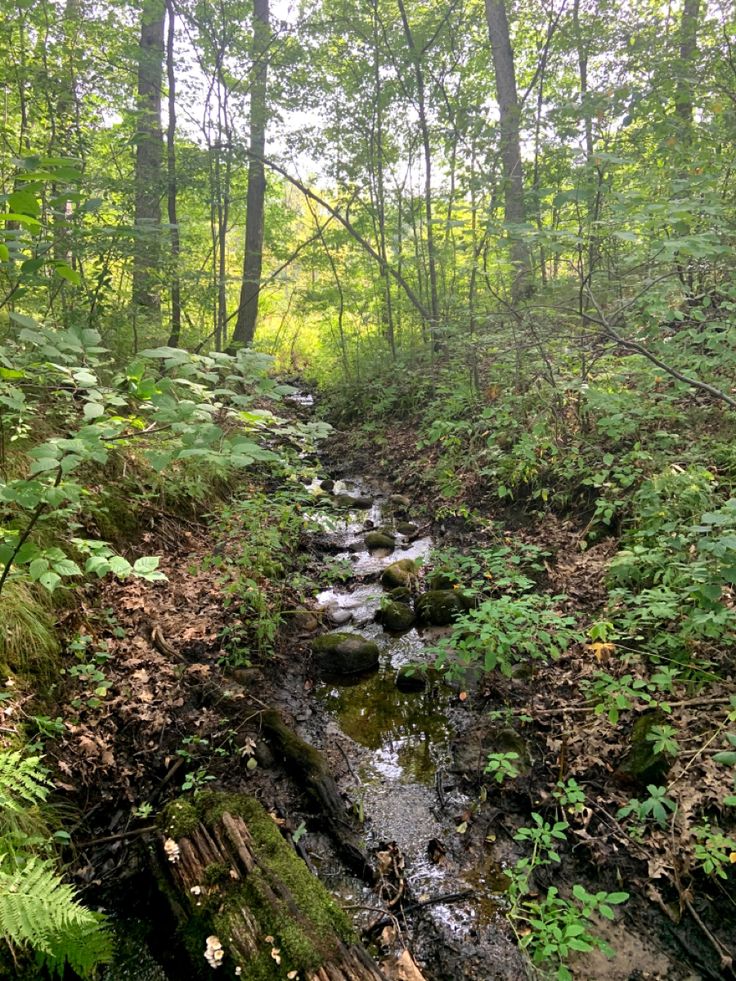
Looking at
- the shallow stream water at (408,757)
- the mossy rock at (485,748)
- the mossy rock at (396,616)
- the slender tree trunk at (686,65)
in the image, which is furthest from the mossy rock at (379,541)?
the slender tree trunk at (686,65)

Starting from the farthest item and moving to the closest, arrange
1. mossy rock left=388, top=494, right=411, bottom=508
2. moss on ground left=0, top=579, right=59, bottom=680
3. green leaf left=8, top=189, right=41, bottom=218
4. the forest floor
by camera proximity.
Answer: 1. mossy rock left=388, top=494, right=411, bottom=508
2. moss on ground left=0, top=579, right=59, bottom=680
3. the forest floor
4. green leaf left=8, top=189, right=41, bottom=218

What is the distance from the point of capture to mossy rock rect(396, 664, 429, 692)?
4.53 m

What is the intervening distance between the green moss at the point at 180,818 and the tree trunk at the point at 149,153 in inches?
226

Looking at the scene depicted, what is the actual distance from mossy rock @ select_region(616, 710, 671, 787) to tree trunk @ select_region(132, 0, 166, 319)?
6.74 m

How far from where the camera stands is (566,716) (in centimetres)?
366

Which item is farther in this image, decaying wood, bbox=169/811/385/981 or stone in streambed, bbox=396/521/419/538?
stone in streambed, bbox=396/521/419/538

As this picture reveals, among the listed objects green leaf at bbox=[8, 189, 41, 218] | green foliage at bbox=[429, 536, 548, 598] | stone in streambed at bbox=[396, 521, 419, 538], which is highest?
green leaf at bbox=[8, 189, 41, 218]

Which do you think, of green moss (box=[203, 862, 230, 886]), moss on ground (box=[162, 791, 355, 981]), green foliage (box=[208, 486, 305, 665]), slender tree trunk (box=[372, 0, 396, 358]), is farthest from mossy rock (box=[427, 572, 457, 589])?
slender tree trunk (box=[372, 0, 396, 358])

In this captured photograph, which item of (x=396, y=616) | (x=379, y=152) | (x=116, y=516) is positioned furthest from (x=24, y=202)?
(x=379, y=152)

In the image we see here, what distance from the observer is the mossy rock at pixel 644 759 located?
10.1 feet

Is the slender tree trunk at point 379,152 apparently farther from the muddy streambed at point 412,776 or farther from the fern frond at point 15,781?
the fern frond at point 15,781

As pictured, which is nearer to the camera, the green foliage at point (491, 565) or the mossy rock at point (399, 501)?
the green foliage at point (491, 565)

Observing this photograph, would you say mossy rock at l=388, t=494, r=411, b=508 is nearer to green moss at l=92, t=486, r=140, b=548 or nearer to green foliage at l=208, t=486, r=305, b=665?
green foliage at l=208, t=486, r=305, b=665

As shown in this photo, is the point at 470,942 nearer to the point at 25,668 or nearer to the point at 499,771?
the point at 499,771
